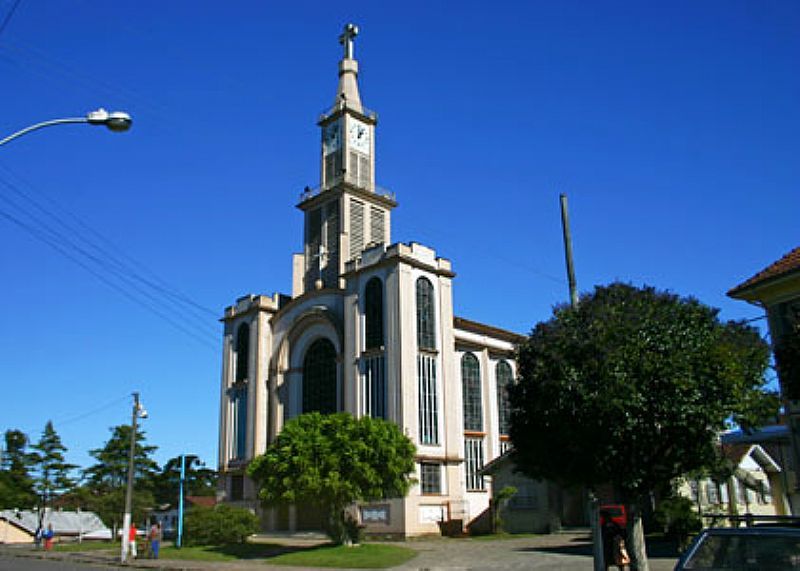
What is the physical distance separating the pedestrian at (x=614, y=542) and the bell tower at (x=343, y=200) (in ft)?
109

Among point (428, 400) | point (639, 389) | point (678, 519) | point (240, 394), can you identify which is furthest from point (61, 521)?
point (639, 389)

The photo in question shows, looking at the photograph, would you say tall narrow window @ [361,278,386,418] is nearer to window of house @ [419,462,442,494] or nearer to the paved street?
window of house @ [419,462,442,494]

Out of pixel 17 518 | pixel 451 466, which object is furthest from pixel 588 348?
pixel 17 518

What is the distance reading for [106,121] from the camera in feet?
41.0

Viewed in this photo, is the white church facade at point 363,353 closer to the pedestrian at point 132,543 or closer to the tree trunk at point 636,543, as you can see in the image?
the pedestrian at point 132,543

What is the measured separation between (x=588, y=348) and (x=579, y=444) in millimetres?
2156

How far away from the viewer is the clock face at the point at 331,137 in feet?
182

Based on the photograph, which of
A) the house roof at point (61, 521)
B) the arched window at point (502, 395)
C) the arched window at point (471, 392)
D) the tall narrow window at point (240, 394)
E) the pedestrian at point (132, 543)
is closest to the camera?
the pedestrian at point (132, 543)

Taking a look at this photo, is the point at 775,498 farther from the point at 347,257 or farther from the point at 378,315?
the point at 347,257

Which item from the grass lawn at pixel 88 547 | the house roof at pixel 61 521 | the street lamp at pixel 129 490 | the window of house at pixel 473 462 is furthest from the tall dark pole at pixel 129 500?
the house roof at pixel 61 521

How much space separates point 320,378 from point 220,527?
528 inches

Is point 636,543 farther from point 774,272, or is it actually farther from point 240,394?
point 240,394

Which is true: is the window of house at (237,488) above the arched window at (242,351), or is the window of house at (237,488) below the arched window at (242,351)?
below

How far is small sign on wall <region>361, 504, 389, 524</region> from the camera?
39031 mm
